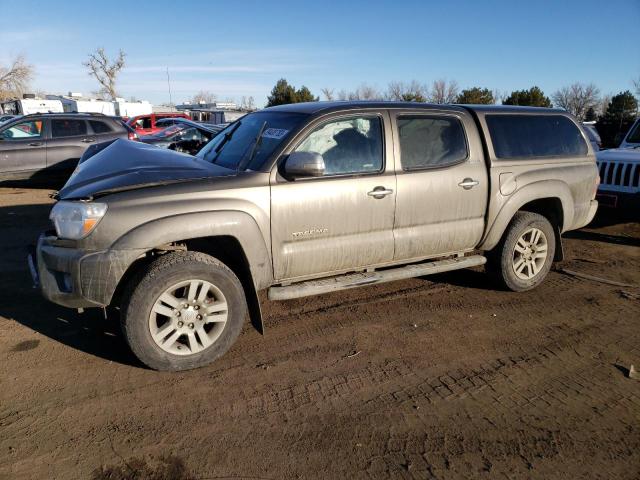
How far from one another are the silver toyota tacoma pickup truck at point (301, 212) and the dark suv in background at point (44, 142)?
6099 millimetres

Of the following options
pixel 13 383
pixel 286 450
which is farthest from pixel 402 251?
pixel 13 383

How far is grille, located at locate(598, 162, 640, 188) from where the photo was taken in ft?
22.9

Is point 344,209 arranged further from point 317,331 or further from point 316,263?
point 317,331

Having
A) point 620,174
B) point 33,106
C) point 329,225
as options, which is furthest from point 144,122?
point 33,106

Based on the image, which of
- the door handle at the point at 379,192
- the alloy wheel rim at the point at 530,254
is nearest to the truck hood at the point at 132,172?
the door handle at the point at 379,192

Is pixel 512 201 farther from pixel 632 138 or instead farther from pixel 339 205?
pixel 632 138

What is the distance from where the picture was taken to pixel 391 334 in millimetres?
4152

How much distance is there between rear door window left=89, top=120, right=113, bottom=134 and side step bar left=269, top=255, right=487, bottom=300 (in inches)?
358

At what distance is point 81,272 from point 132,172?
825mm

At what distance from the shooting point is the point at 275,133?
4.05 metres

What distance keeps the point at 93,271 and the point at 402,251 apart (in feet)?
8.15

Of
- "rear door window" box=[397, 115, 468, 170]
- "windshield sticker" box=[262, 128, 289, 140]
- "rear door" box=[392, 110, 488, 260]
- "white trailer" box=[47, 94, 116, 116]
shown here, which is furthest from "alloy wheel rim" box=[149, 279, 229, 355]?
"white trailer" box=[47, 94, 116, 116]

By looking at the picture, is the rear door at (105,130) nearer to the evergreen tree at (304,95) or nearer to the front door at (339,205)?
the front door at (339,205)

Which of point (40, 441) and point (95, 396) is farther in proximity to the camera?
point (95, 396)
